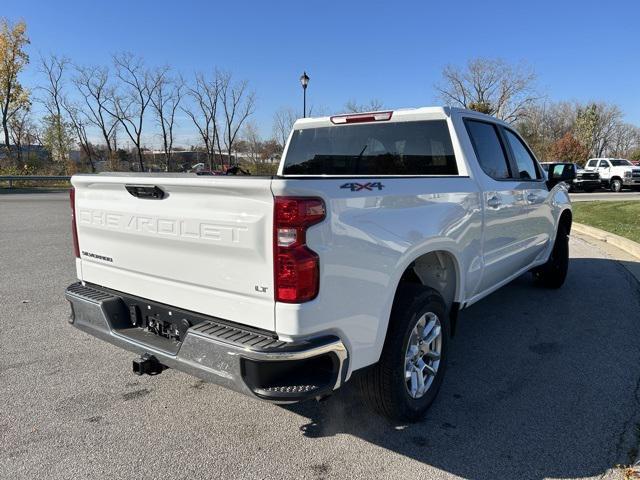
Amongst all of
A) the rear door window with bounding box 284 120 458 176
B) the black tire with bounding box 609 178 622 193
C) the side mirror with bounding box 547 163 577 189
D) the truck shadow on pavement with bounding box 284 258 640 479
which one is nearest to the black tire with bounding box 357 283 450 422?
the truck shadow on pavement with bounding box 284 258 640 479

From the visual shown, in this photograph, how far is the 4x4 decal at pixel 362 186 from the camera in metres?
2.48

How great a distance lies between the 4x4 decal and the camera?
248cm

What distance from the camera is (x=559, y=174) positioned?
5.63 m

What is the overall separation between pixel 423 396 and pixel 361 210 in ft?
4.63

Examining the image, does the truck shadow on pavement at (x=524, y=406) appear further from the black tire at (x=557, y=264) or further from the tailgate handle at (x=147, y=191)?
the tailgate handle at (x=147, y=191)

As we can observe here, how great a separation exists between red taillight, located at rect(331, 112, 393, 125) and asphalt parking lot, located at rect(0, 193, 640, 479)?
214 centimetres

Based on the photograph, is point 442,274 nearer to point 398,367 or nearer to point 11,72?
point 398,367

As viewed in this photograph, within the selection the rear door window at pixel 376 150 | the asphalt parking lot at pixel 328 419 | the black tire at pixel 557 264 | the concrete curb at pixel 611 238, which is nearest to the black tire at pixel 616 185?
the concrete curb at pixel 611 238

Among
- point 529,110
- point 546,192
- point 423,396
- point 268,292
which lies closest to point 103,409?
point 268,292

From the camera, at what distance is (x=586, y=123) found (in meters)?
77.0

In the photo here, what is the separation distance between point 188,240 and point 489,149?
2.87 m

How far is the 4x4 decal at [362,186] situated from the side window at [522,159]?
2701 millimetres

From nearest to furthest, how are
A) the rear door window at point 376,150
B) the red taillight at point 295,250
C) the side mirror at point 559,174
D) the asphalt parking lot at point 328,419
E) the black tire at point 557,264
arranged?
the red taillight at point 295,250 < the asphalt parking lot at point 328,419 < the rear door window at point 376,150 < the side mirror at point 559,174 < the black tire at point 557,264

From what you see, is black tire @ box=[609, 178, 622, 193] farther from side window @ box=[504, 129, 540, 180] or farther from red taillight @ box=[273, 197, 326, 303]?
red taillight @ box=[273, 197, 326, 303]
